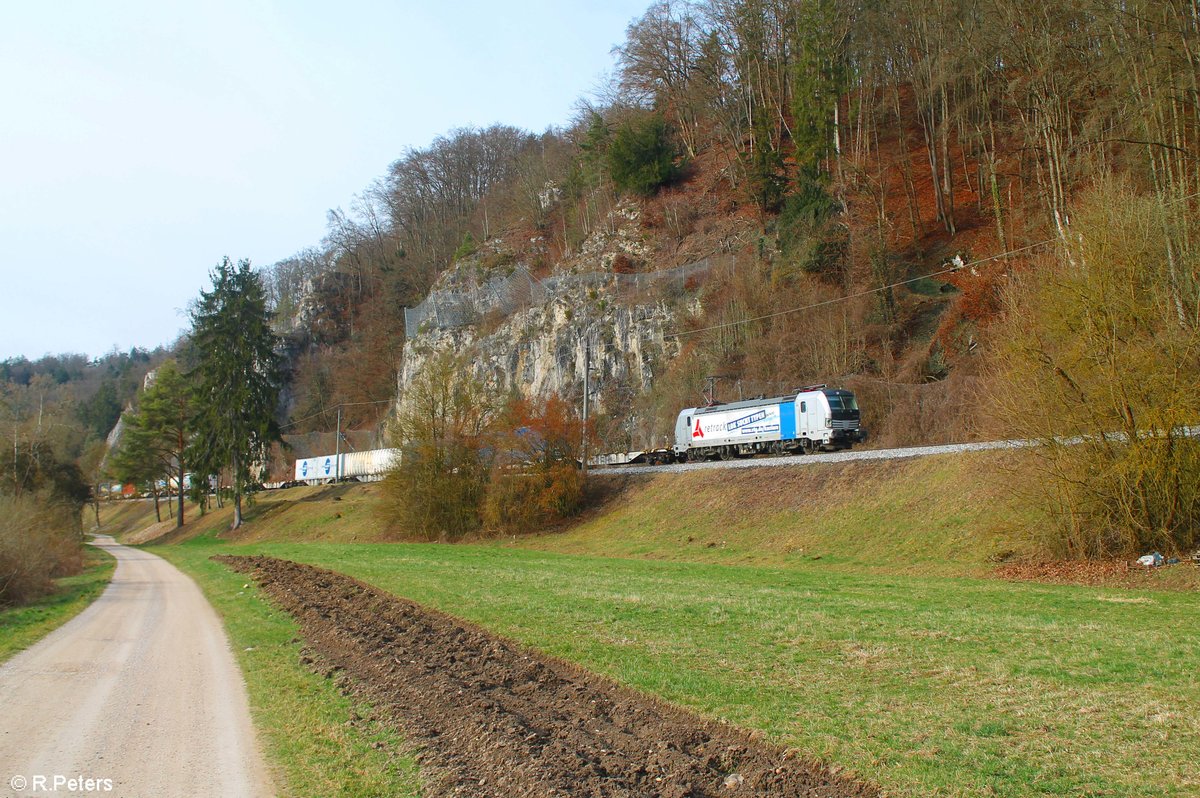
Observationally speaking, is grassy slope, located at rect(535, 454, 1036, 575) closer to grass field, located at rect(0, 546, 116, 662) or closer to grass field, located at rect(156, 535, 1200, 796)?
grass field, located at rect(156, 535, 1200, 796)

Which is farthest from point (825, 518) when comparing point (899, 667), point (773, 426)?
point (899, 667)

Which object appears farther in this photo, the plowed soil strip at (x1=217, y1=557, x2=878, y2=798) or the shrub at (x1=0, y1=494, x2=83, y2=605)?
the shrub at (x1=0, y1=494, x2=83, y2=605)

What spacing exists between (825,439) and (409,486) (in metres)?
20.8

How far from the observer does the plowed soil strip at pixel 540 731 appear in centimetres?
598

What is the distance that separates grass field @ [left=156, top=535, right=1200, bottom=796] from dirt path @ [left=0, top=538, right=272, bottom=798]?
0.51m

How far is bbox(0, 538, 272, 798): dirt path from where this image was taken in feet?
21.7

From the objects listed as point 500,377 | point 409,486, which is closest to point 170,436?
point 500,377

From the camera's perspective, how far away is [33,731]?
8180 mm

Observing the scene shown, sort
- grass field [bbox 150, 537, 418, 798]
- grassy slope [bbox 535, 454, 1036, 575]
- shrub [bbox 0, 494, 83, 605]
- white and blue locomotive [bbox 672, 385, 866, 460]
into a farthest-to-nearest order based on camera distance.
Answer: white and blue locomotive [bbox 672, 385, 866, 460], grassy slope [bbox 535, 454, 1036, 575], shrub [bbox 0, 494, 83, 605], grass field [bbox 150, 537, 418, 798]

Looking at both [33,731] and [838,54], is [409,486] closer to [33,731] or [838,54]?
[33,731]

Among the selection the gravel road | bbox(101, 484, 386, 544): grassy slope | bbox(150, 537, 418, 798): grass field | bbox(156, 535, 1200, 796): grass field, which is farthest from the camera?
bbox(101, 484, 386, 544): grassy slope

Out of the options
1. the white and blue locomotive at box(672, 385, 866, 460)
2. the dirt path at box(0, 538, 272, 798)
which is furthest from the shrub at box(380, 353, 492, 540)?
the dirt path at box(0, 538, 272, 798)

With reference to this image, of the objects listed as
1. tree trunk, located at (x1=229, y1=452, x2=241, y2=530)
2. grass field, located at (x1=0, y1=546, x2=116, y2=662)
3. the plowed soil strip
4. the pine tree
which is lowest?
grass field, located at (x1=0, y1=546, x2=116, y2=662)

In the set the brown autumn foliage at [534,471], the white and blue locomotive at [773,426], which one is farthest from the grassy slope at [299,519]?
the white and blue locomotive at [773,426]
